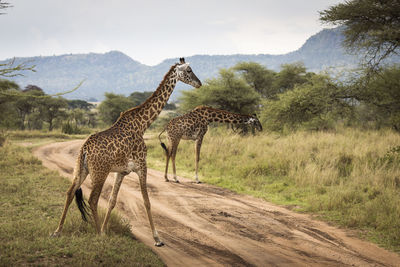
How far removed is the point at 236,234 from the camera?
6.17 m

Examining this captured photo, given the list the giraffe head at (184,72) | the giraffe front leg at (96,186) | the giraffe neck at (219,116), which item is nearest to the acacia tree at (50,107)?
the giraffe neck at (219,116)

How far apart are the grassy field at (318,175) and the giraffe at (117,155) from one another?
4.43 metres

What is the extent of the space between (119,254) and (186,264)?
100 cm

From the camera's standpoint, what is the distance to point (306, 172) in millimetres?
10141

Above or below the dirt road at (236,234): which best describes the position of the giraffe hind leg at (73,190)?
above

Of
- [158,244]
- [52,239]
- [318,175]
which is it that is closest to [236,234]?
[158,244]

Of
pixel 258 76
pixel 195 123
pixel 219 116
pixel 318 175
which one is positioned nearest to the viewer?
pixel 318 175

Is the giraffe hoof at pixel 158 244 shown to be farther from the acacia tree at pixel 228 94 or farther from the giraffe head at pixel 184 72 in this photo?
the acacia tree at pixel 228 94

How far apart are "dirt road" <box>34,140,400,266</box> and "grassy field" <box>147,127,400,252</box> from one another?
0.67 meters

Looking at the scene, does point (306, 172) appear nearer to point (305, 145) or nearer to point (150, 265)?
point (305, 145)

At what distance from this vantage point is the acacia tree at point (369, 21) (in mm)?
12734

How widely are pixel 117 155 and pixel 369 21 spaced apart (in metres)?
13.0

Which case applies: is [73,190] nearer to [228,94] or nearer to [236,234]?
[236,234]

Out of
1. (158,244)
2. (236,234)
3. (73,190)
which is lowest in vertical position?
(236,234)
